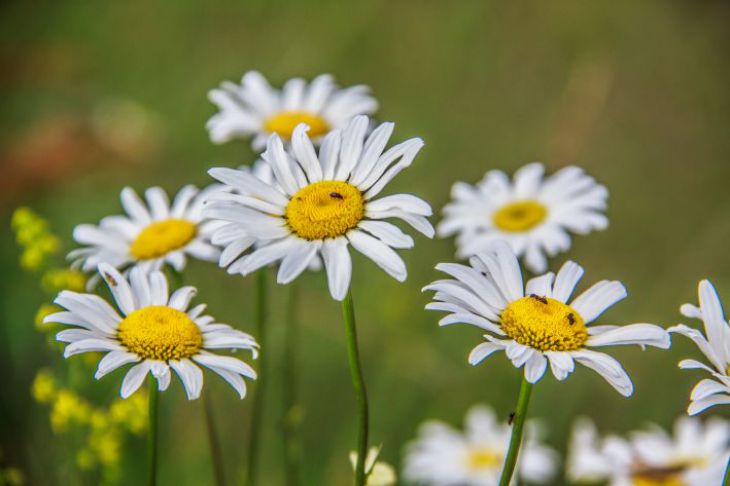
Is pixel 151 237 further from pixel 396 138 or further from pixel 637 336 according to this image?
pixel 396 138

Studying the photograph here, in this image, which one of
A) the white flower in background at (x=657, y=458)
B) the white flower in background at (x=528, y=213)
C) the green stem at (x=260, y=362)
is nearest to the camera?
the green stem at (x=260, y=362)

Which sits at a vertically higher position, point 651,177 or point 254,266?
point 651,177

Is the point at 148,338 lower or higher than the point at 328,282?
lower

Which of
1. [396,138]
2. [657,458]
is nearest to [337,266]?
[657,458]

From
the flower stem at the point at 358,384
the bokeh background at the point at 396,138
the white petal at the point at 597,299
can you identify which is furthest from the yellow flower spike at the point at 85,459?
the white petal at the point at 597,299

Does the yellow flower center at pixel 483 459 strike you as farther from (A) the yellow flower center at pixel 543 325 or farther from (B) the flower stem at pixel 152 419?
(B) the flower stem at pixel 152 419

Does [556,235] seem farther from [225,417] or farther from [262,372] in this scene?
[225,417]

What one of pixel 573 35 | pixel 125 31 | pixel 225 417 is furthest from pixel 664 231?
pixel 125 31
